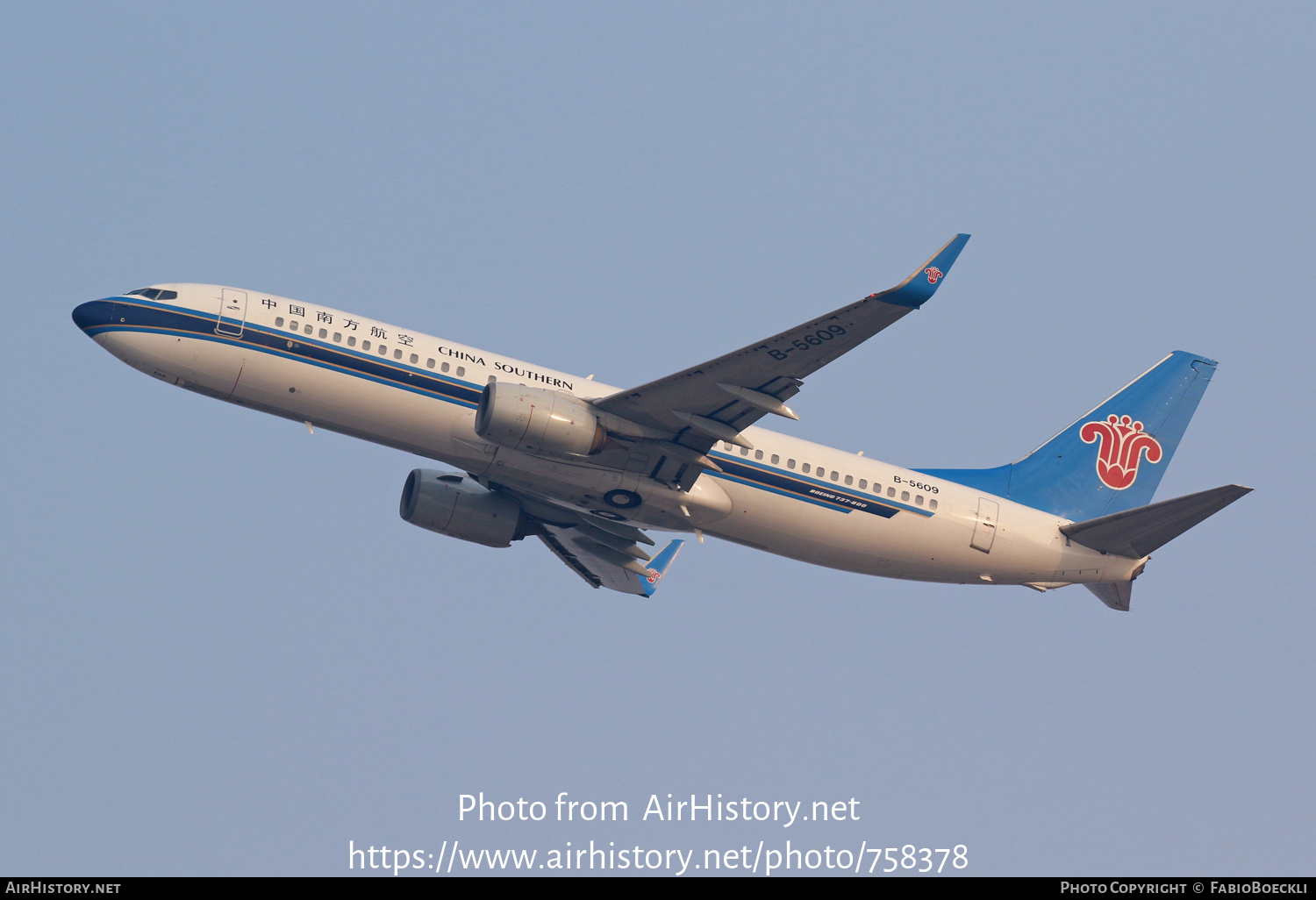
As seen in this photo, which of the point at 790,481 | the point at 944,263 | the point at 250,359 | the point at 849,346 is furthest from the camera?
the point at 790,481

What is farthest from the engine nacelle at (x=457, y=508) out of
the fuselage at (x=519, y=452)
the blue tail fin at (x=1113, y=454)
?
the blue tail fin at (x=1113, y=454)

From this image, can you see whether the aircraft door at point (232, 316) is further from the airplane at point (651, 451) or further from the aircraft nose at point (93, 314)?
the aircraft nose at point (93, 314)

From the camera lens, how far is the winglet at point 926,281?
29.2 meters

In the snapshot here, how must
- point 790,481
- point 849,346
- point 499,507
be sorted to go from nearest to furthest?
1. point 849,346
2. point 790,481
3. point 499,507

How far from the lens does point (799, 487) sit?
36.8 metres

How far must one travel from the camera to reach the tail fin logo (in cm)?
4241

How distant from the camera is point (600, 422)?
113 ft

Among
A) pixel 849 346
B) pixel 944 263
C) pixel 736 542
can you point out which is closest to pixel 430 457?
pixel 736 542

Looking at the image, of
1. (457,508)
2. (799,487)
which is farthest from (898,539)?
(457,508)

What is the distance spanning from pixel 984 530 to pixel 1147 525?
4467 millimetres

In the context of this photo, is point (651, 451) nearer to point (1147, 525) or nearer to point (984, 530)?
point (984, 530)

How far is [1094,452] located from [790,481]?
11.7 m

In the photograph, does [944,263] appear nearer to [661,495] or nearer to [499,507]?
[661,495]

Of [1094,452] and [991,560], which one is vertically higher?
[1094,452]
